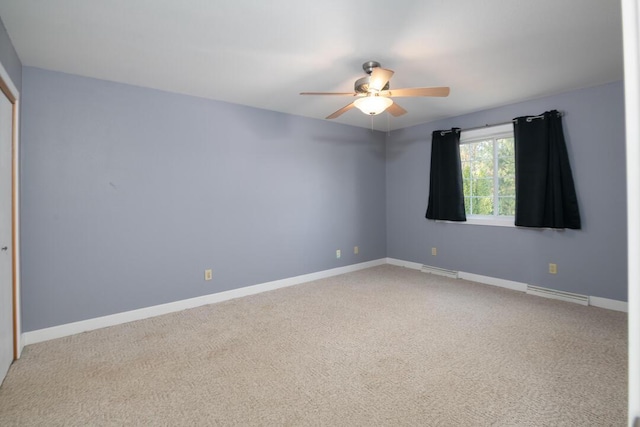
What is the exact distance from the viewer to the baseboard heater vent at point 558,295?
335 centimetres

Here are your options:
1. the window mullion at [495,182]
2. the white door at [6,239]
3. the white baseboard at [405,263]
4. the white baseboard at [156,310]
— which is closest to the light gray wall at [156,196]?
the white baseboard at [156,310]

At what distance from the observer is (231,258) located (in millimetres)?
3662

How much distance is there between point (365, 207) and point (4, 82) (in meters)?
4.15

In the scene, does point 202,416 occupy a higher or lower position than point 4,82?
lower

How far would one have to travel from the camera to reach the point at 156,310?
3154 millimetres

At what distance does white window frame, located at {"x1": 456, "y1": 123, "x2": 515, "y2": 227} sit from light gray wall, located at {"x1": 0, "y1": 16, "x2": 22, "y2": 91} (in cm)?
460

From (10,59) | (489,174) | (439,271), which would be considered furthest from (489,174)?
(10,59)

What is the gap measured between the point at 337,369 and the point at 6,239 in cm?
247

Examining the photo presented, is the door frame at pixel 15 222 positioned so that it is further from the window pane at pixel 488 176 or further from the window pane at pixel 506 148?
the window pane at pixel 506 148

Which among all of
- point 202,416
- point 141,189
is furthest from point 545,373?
point 141,189

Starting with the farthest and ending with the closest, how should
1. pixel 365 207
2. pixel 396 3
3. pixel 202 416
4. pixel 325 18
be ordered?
pixel 365 207, pixel 325 18, pixel 396 3, pixel 202 416

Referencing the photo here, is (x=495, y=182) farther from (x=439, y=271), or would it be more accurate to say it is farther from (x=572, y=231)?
(x=439, y=271)

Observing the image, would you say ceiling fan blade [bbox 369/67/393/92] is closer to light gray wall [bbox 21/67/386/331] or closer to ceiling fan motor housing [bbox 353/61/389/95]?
ceiling fan motor housing [bbox 353/61/389/95]

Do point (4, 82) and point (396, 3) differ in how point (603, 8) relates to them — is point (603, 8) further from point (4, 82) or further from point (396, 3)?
point (4, 82)
